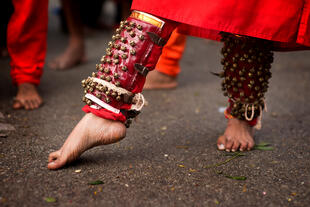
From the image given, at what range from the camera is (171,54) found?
89.4 inches

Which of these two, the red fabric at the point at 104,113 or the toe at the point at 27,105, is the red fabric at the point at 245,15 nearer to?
the red fabric at the point at 104,113

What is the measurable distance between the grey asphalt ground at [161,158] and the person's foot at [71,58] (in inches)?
16.4

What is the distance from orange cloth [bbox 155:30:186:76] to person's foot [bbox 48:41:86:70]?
32.5 inches

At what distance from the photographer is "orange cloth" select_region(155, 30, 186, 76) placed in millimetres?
2264

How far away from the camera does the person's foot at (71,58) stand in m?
2.69

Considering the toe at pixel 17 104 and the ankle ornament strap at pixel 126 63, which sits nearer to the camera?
the ankle ornament strap at pixel 126 63

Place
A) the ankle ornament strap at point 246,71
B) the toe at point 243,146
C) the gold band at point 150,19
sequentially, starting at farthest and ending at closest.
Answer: the toe at point 243,146 → the ankle ornament strap at point 246,71 → the gold band at point 150,19

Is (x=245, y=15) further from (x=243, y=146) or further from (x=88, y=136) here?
(x=88, y=136)

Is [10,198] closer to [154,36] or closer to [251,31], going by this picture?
[154,36]

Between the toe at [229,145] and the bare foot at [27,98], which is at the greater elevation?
the toe at [229,145]

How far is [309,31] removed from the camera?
1196mm

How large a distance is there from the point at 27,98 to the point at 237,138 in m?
1.16

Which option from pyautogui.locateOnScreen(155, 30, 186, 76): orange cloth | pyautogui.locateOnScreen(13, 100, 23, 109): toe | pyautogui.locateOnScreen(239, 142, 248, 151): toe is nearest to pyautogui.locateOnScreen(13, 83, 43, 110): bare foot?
pyautogui.locateOnScreen(13, 100, 23, 109): toe

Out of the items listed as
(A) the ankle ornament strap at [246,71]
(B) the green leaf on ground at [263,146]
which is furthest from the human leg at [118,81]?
(B) the green leaf on ground at [263,146]
